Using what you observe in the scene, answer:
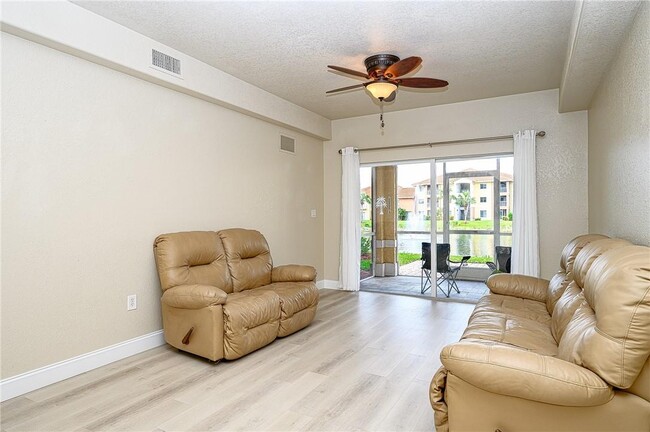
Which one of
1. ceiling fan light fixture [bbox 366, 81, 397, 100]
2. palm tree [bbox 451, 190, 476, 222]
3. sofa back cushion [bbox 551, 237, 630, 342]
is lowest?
sofa back cushion [bbox 551, 237, 630, 342]

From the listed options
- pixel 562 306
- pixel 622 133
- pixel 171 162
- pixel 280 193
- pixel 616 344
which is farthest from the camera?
pixel 280 193

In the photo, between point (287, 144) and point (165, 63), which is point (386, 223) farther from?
point (165, 63)

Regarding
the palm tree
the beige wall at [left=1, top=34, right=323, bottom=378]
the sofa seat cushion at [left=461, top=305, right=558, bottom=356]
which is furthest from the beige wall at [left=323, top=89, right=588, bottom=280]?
the beige wall at [left=1, top=34, right=323, bottom=378]

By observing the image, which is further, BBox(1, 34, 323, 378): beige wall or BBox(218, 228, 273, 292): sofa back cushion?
BBox(218, 228, 273, 292): sofa back cushion

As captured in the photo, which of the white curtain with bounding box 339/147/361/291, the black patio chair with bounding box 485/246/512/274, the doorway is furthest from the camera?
the white curtain with bounding box 339/147/361/291

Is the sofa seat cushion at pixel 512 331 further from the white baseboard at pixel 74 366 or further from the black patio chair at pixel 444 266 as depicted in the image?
the white baseboard at pixel 74 366

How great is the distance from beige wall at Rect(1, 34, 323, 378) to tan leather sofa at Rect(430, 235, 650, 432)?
268 cm

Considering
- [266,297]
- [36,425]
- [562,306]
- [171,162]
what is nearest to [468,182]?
[562,306]

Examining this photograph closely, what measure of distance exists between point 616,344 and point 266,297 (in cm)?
255

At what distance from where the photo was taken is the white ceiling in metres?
2.80

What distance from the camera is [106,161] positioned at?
3.11 meters

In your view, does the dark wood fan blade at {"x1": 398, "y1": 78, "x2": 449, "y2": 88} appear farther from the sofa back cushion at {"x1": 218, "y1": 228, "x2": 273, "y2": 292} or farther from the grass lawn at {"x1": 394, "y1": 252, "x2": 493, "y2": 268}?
the grass lawn at {"x1": 394, "y1": 252, "x2": 493, "y2": 268}

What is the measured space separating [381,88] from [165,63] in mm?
1994

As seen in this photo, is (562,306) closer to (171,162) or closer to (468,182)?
(468,182)
